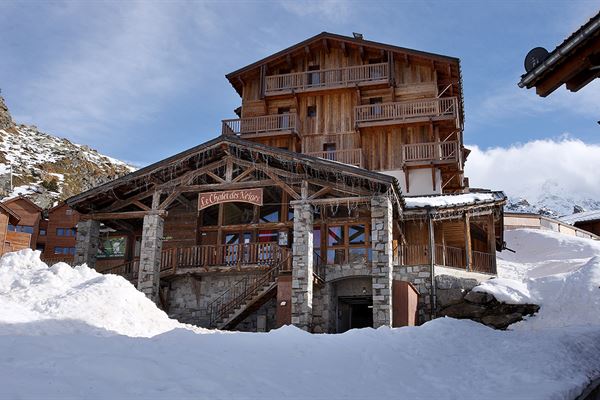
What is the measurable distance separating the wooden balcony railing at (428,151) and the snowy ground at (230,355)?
12335 mm

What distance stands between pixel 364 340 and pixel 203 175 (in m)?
12.6

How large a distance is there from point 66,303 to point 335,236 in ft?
41.2

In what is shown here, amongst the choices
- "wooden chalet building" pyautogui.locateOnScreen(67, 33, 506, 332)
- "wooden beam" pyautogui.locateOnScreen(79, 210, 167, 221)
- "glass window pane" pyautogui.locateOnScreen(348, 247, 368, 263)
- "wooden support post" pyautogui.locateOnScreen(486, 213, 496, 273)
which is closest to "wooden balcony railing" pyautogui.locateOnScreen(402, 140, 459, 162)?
"wooden chalet building" pyautogui.locateOnScreen(67, 33, 506, 332)

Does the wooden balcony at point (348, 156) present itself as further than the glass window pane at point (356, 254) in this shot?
Yes

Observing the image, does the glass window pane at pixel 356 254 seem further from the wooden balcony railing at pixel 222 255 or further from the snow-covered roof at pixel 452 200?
the wooden balcony railing at pixel 222 255

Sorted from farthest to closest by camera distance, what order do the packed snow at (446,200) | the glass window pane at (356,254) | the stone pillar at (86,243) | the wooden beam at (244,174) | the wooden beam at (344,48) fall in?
the wooden beam at (344,48) → the stone pillar at (86,243) → the packed snow at (446,200) → the glass window pane at (356,254) → the wooden beam at (244,174)

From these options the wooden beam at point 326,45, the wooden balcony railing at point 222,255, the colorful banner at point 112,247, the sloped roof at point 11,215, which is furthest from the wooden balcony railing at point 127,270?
the wooden beam at point 326,45

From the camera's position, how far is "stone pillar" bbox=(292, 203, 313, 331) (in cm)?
1875

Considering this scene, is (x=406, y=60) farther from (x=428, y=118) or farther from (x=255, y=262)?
(x=255, y=262)

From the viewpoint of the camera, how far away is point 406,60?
29.6 metres

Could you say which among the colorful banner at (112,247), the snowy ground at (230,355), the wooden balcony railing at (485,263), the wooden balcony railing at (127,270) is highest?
A: the colorful banner at (112,247)

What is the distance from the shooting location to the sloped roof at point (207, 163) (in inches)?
765

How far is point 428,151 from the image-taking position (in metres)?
27.4

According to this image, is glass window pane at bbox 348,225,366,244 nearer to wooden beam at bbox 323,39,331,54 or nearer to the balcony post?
the balcony post
